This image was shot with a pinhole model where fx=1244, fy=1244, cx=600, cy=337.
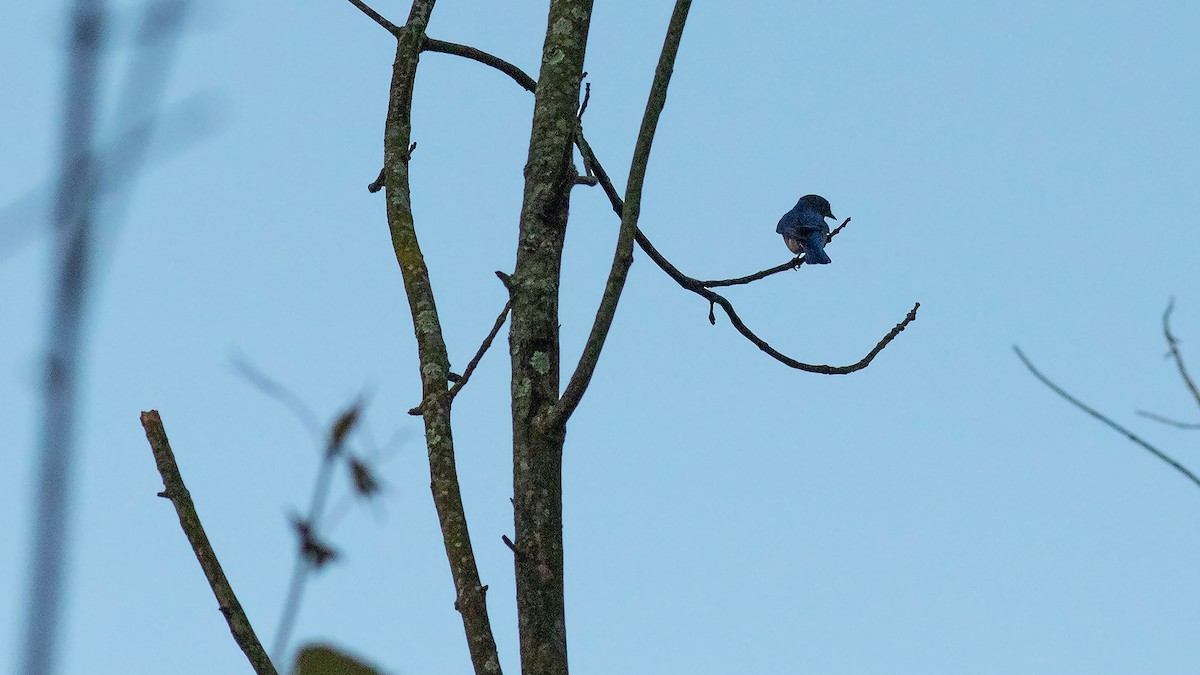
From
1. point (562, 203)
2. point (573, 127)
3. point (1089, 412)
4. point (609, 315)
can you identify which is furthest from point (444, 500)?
point (1089, 412)

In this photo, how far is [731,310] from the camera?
4402 mm

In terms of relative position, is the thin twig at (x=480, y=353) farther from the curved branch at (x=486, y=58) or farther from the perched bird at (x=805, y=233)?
the perched bird at (x=805, y=233)

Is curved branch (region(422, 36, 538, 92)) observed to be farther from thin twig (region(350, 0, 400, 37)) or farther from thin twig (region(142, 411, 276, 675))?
thin twig (region(142, 411, 276, 675))

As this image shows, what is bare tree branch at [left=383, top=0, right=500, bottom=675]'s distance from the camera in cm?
288

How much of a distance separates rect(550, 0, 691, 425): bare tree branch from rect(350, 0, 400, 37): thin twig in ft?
3.82

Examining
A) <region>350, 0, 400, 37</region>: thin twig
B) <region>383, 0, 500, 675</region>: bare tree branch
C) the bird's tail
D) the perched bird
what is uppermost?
the perched bird

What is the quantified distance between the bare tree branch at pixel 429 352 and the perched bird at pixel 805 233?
17.9 ft

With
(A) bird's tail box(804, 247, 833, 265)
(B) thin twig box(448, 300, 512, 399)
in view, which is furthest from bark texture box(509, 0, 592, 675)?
(A) bird's tail box(804, 247, 833, 265)

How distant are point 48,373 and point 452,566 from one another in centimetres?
232

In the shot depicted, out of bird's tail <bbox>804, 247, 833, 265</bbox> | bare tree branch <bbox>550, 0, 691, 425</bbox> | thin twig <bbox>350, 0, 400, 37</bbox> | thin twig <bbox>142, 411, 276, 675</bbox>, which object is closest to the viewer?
thin twig <bbox>142, 411, 276, 675</bbox>

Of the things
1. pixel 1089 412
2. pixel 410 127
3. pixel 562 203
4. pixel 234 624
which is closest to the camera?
pixel 1089 412

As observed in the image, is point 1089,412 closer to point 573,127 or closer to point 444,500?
point 444,500

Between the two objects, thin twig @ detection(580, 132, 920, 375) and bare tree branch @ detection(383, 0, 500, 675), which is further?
thin twig @ detection(580, 132, 920, 375)

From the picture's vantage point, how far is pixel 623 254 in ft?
9.48
